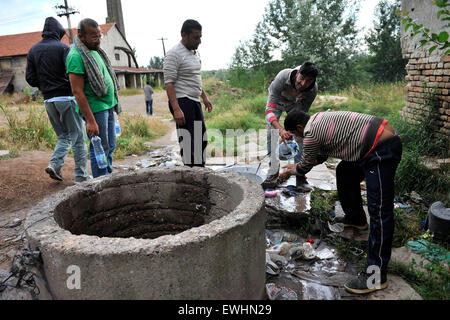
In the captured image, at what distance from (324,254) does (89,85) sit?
103 inches

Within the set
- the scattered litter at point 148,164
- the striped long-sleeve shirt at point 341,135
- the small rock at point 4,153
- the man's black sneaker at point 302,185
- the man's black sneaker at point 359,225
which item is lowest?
the scattered litter at point 148,164

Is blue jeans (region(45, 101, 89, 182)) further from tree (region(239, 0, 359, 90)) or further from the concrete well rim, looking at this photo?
tree (region(239, 0, 359, 90))

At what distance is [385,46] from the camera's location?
1619cm

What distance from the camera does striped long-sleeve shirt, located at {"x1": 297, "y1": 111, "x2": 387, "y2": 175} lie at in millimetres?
1990

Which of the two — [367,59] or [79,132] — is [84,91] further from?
[367,59]

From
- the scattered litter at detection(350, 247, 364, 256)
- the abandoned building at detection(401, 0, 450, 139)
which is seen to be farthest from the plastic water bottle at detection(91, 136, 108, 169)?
the abandoned building at detection(401, 0, 450, 139)

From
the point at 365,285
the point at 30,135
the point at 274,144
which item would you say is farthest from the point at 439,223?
the point at 30,135

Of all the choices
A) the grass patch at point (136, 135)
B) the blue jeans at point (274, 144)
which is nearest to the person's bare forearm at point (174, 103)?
the blue jeans at point (274, 144)

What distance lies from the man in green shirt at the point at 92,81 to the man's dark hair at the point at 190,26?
0.81 meters

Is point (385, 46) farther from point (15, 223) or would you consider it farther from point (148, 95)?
point (15, 223)

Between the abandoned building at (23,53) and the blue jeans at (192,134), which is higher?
the abandoned building at (23,53)

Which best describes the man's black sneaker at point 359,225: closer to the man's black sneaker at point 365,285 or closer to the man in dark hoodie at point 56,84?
the man's black sneaker at point 365,285

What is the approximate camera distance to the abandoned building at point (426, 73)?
13.1ft
